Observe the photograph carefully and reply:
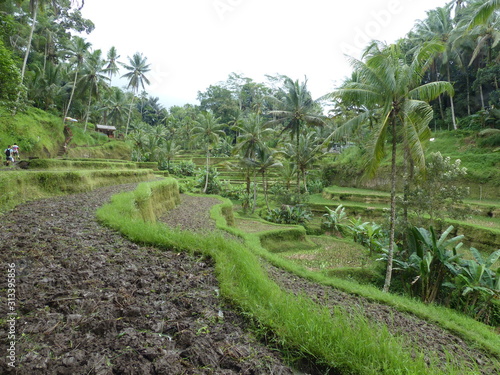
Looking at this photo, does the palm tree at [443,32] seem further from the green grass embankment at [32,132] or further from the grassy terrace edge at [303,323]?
the green grass embankment at [32,132]

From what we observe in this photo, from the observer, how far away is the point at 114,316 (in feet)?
7.75

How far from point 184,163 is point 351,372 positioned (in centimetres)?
3587

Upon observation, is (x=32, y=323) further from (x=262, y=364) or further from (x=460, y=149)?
(x=460, y=149)

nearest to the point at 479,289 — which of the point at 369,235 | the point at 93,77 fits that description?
the point at 369,235

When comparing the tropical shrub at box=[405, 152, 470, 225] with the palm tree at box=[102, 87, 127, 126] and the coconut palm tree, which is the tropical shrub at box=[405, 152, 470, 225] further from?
the palm tree at box=[102, 87, 127, 126]

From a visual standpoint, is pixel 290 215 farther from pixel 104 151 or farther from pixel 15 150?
pixel 104 151

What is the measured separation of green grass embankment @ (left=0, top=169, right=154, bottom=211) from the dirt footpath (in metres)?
2.63

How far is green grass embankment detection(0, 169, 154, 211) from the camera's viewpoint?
19.9ft

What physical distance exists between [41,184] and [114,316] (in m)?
7.58

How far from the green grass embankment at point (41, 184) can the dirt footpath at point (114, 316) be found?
263 cm

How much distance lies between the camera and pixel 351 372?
228 centimetres

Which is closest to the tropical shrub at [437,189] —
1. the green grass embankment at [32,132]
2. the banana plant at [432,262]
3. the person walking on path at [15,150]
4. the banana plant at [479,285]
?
the banana plant at [432,262]

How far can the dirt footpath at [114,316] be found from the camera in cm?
185

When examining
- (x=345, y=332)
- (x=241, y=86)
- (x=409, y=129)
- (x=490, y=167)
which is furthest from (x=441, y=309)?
(x=241, y=86)
